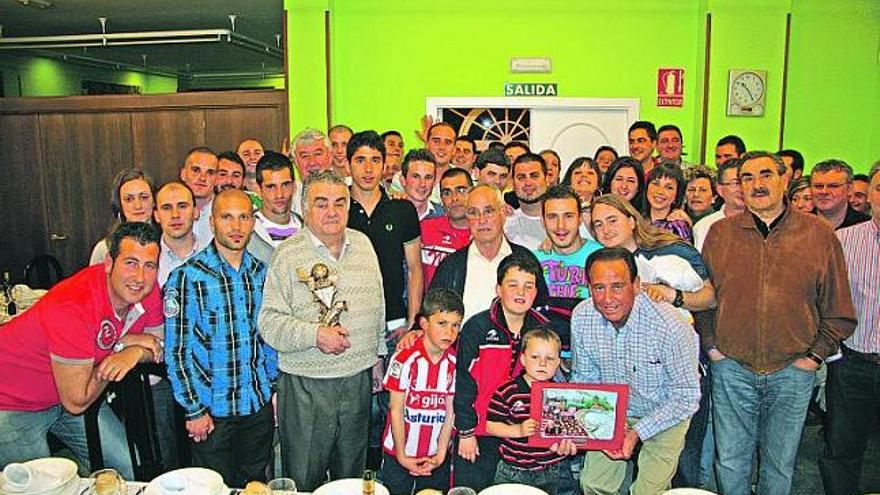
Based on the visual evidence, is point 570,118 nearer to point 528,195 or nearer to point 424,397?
point 528,195

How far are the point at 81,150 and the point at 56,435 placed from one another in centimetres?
572

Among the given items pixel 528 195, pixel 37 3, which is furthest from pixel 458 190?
pixel 37 3

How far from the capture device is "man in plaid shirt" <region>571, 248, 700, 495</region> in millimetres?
2766

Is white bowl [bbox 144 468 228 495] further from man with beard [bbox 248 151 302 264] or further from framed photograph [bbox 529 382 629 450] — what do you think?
man with beard [bbox 248 151 302 264]

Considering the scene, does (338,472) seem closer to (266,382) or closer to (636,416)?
(266,382)

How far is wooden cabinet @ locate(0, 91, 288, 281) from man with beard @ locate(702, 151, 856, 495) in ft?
18.2

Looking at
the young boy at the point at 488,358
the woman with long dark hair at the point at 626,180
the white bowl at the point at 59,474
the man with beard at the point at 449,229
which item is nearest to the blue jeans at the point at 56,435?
the white bowl at the point at 59,474

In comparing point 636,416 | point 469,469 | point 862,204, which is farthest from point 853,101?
point 469,469

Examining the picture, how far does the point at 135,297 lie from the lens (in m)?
2.71

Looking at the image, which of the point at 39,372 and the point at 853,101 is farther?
the point at 853,101

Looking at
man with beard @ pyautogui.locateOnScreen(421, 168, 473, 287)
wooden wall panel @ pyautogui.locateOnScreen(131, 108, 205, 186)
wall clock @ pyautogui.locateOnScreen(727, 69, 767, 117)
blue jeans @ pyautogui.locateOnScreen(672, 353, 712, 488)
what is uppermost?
wall clock @ pyautogui.locateOnScreen(727, 69, 767, 117)

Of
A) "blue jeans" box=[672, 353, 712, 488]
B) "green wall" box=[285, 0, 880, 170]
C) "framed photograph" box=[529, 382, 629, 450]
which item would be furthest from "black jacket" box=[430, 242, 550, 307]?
"green wall" box=[285, 0, 880, 170]

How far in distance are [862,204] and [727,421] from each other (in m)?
2.56

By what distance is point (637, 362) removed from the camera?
2840mm
